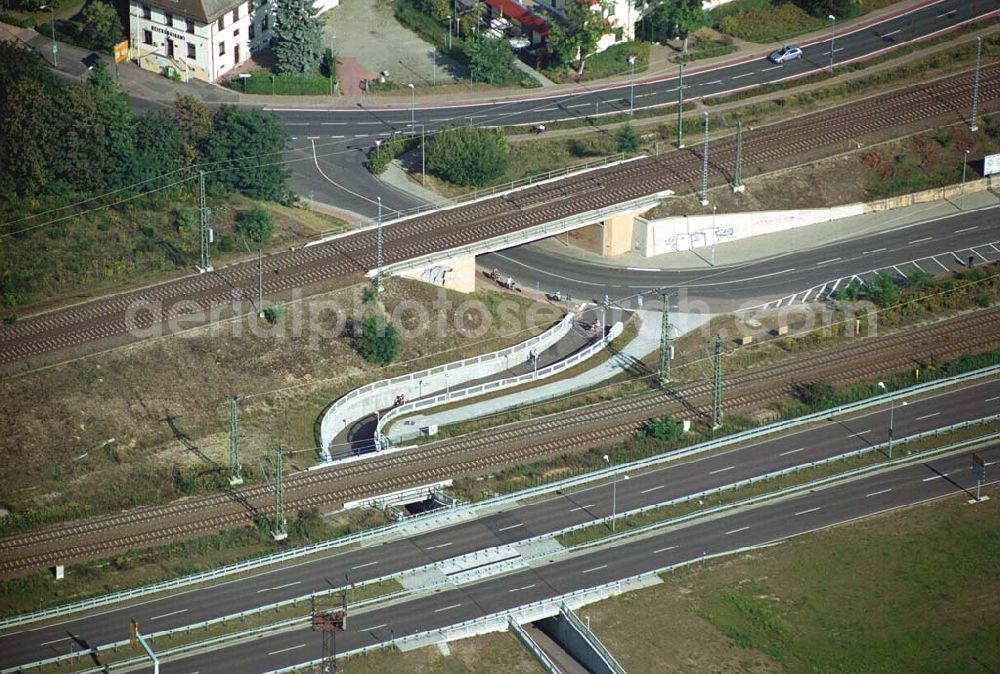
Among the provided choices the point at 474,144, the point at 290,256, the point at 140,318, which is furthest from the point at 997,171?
the point at 140,318

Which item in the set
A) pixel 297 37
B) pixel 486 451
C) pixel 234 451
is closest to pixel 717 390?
pixel 486 451

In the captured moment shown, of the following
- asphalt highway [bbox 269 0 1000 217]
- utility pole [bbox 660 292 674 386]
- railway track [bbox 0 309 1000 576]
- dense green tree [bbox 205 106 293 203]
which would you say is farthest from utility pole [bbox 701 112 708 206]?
dense green tree [bbox 205 106 293 203]

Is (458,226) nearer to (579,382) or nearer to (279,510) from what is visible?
(579,382)

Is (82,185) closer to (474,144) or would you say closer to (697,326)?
(474,144)

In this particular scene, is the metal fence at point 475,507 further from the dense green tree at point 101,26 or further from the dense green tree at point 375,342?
the dense green tree at point 101,26

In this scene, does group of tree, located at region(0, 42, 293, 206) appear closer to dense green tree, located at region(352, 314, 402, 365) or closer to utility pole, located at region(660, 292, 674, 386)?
dense green tree, located at region(352, 314, 402, 365)
